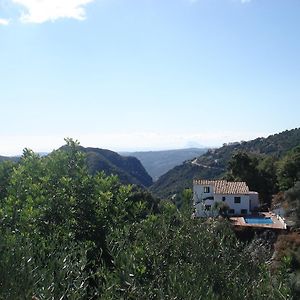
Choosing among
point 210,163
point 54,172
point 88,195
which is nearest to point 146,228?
point 88,195

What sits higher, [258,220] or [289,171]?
[289,171]

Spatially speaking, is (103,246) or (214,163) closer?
(103,246)

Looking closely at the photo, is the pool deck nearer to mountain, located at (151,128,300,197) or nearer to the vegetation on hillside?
the vegetation on hillside

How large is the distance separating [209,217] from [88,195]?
208cm

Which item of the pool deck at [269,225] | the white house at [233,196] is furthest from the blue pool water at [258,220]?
the white house at [233,196]

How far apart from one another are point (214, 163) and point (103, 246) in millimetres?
82877

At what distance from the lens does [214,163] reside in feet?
292

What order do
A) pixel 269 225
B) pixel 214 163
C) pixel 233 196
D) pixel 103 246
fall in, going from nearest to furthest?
pixel 103 246
pixel 269 225
pixel 233 196
pixel 214 163

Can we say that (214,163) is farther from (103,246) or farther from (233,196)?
(103,246)

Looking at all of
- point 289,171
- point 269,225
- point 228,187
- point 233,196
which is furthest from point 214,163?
point 269,225

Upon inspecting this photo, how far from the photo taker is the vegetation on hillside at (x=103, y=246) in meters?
4.56

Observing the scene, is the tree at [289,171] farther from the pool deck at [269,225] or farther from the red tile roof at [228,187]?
the pool deck at [269,225]

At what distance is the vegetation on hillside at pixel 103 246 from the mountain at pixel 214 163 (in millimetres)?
67467

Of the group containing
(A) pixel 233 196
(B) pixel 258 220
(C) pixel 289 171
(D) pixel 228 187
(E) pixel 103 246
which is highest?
(E) pixel 103 246
